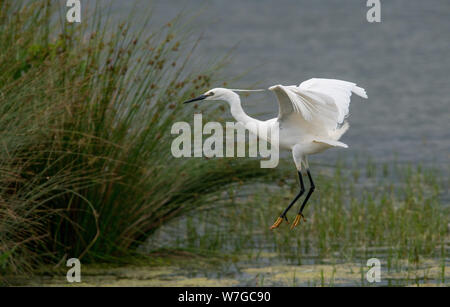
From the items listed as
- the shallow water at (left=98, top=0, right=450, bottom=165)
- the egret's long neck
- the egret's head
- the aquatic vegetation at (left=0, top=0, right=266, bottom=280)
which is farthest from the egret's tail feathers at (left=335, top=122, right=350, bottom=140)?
the shallow water at (left=98, top=0, right=450, bottom=165)

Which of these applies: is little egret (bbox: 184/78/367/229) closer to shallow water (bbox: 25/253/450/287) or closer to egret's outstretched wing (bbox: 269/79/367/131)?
egret's outstretched wing (bbox: 269/79/367/131)

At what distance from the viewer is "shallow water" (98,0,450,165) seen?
12492 mm

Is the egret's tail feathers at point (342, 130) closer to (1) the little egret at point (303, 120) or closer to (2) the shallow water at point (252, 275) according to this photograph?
(1) the little egret at point (303, 120)

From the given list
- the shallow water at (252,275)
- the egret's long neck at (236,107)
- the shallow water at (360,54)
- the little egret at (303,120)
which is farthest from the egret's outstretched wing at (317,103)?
the shallow water at (360,54)

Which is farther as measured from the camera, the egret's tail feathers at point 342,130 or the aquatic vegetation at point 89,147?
the aquatic vegetation at point 89,147

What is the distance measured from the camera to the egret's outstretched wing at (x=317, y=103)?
14.0 ft

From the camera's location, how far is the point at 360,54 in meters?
18.8

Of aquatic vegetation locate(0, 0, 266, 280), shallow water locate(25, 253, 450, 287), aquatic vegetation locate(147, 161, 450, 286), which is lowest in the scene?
shallow water locate(25, 253, 450, 287)

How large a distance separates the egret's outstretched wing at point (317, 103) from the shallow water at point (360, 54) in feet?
15.9

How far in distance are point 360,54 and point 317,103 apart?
48.3 feet

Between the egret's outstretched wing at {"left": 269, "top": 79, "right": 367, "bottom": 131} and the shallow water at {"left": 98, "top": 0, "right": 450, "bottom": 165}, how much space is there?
485cm

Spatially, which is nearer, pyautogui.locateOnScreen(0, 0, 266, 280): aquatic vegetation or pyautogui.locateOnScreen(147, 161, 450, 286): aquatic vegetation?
pyautogui.locateOnScreen(0, 0, 266, 280): aquatic vegetation
